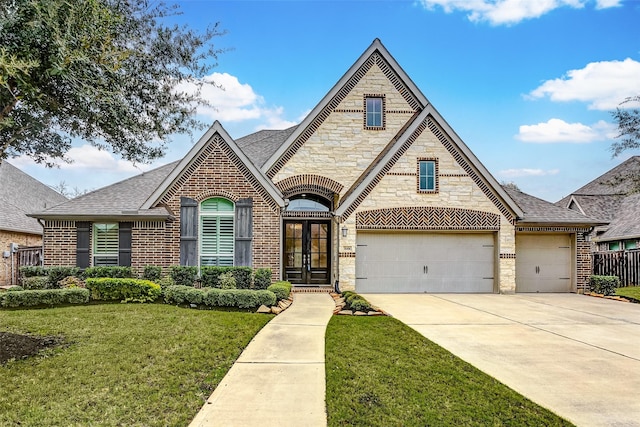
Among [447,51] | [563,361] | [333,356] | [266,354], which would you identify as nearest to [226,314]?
[266,354]

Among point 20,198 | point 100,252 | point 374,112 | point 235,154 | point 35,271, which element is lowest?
point 35,271

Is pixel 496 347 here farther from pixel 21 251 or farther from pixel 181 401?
pixel 21 251

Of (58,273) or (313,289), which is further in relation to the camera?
(313,289)

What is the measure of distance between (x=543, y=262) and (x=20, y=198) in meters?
25.5

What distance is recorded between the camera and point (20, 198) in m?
21.3

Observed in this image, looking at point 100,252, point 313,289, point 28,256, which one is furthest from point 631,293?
point 28,256

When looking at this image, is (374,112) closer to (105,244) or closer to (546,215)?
(546,215)

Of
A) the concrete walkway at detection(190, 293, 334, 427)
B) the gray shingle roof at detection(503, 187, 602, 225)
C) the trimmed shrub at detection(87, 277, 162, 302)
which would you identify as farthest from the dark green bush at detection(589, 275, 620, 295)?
the trimmed shrub at detection(87, 277, 162, 302)

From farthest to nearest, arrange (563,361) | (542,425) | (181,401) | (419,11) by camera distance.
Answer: (419,11) → (563,361) → (181,401) → (542,425)

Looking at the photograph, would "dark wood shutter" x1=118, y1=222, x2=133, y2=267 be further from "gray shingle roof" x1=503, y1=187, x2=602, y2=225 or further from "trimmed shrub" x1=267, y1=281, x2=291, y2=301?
"gray shingle roof" x1=503, y1=187, x2=602, y2=225

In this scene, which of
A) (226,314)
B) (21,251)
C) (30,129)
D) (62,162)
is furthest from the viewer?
(21,251)

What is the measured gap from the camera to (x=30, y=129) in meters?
7.16

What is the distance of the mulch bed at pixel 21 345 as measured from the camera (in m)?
6.67

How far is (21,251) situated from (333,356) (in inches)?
693
